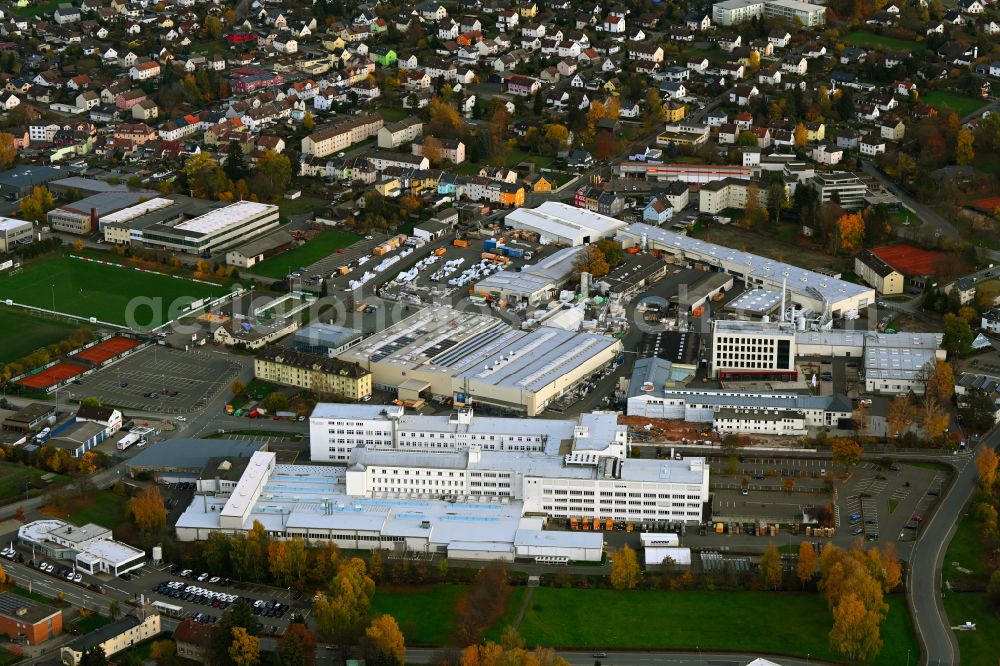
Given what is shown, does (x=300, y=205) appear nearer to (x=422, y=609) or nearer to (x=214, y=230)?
(x=214, y=230)

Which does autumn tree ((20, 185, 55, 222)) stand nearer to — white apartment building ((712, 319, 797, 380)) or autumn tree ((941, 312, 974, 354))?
white apartment building ((712, 319, 797, 380))

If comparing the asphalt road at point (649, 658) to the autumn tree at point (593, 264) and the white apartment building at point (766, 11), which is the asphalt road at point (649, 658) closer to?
the autumn tree at point (593, 264)

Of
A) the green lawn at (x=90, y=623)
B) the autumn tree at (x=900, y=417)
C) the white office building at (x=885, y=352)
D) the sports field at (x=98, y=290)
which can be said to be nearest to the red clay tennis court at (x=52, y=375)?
the sports field at (x=98, y=290)

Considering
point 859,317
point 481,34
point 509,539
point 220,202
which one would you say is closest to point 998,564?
point 509,539

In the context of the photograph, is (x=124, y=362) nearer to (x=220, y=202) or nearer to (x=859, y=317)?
(x=220, y=202)

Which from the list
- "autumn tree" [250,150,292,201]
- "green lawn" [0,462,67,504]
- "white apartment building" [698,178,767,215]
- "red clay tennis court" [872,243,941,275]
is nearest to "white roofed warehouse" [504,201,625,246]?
"white apartment building" [698,178,767,215]

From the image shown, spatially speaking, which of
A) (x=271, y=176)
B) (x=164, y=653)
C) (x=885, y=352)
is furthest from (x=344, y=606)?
(x=271, y=176)
